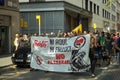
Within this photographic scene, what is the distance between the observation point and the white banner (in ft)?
44.0

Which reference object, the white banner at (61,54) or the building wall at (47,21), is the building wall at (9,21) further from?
the white banner at (61,54)

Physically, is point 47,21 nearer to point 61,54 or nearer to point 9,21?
point 9,21

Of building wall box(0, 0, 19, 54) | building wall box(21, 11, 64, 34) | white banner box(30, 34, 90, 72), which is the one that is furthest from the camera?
building wall box(21, 11, 64, 34)

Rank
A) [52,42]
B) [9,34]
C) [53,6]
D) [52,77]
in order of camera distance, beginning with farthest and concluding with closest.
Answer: [53,6], [9,34], [52,42], [52,77]

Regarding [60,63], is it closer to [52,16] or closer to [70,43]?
[70,43]

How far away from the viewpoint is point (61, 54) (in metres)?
13.8

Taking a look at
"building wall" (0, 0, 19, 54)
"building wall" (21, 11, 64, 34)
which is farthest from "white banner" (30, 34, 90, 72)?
"building wall" (21, 11, 64, 34)

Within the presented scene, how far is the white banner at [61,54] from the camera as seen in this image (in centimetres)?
1340

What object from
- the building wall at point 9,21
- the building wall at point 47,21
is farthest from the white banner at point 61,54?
the building wall at point 47,21

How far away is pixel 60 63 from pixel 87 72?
131 centimetres

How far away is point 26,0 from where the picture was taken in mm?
37188

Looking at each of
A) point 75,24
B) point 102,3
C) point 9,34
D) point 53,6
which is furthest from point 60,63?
point 102,3

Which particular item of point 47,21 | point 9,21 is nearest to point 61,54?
point 9,21

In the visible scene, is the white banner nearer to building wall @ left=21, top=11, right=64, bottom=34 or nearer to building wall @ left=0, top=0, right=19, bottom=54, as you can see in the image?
building wall @ left=0, top=0, right=19, bottom=54
